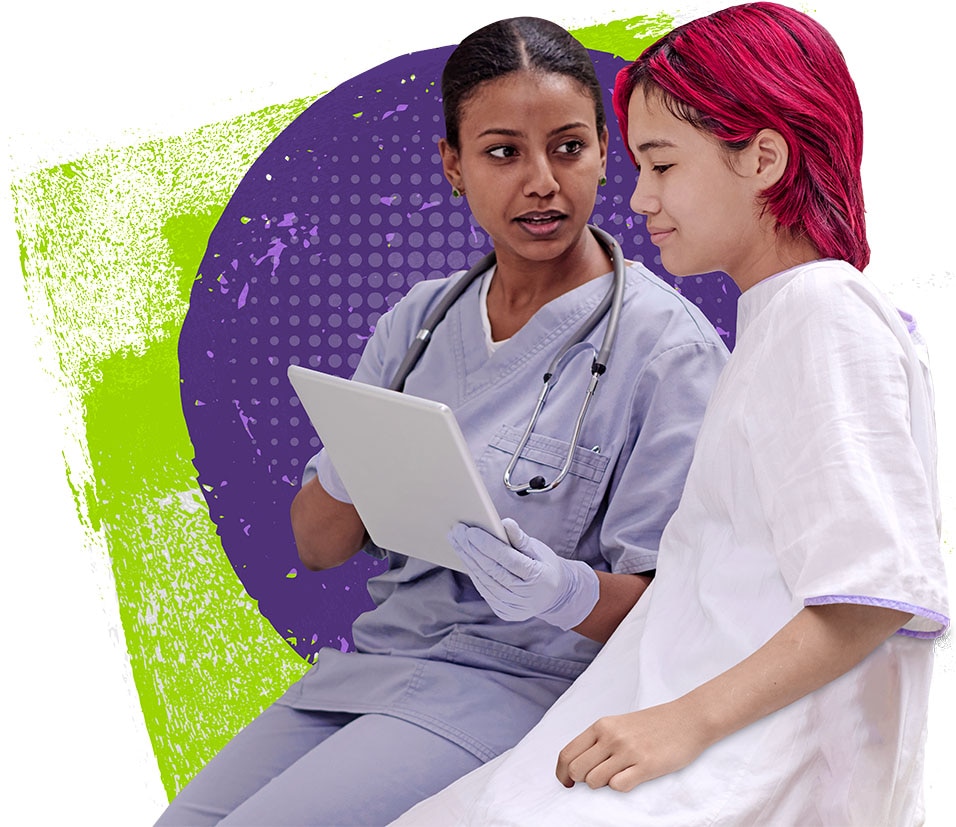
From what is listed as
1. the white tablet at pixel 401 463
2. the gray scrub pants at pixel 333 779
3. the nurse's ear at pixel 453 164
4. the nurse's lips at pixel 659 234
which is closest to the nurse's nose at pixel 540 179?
the nurse's ear at pixel 453 164

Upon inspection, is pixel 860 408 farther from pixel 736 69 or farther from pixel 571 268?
pixel 571 268

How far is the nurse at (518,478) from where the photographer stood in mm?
1354

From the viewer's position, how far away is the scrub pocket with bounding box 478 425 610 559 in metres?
1.41

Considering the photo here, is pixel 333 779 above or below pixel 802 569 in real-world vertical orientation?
below

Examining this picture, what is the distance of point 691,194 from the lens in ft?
3.80

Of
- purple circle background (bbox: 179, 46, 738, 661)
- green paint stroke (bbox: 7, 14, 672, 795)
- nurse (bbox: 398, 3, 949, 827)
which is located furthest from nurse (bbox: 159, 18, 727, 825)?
green paint stroke (bbox: 7, 14, 672, 795)

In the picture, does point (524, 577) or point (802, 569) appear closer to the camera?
point (802, 569)

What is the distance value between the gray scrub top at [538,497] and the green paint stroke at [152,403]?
424 millimetres

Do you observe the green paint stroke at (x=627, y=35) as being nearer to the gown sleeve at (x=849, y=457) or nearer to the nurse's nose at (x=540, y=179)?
the nurse's nose at (x=540, y=179)

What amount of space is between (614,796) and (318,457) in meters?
0.77

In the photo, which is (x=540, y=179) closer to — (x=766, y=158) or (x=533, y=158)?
(x=533, y=158)

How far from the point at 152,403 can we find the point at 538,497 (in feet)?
2.55

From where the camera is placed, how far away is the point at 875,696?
1039 mm

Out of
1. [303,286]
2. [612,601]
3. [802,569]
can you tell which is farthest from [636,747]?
[303,286]
